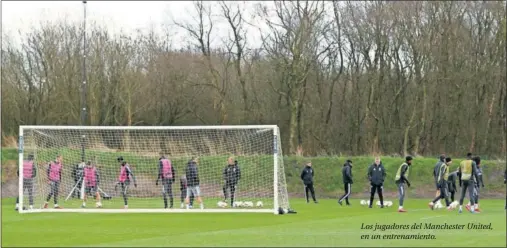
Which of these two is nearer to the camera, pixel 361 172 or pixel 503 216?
pixel 503 216

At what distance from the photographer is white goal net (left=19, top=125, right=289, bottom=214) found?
2906 cm

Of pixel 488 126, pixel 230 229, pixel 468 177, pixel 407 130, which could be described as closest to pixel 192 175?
pixel 230 229

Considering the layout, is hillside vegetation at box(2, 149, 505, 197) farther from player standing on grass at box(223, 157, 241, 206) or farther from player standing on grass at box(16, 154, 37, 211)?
player standing on grass at box(16, 154, 37, 211)

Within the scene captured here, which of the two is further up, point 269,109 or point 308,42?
point 308,42

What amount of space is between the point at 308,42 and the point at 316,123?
6202 millimetres

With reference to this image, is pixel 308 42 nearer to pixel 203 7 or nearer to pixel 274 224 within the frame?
pixel 203 7

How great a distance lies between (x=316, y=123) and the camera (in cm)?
5969

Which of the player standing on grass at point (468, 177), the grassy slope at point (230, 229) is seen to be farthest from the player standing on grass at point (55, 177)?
the player standing on grass at point (468, 177)

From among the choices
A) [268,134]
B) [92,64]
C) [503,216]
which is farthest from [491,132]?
[503,216]

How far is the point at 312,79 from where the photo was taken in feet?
197

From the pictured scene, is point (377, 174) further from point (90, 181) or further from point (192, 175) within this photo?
point (90, 181)

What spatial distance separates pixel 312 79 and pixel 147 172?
25.4 metres

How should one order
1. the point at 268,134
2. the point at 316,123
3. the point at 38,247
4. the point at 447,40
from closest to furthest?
the point at 38,247 < the point at 268,134 < the point at 447,40 < the point at 316,123

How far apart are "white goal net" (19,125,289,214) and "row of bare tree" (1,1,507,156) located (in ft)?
46.7
